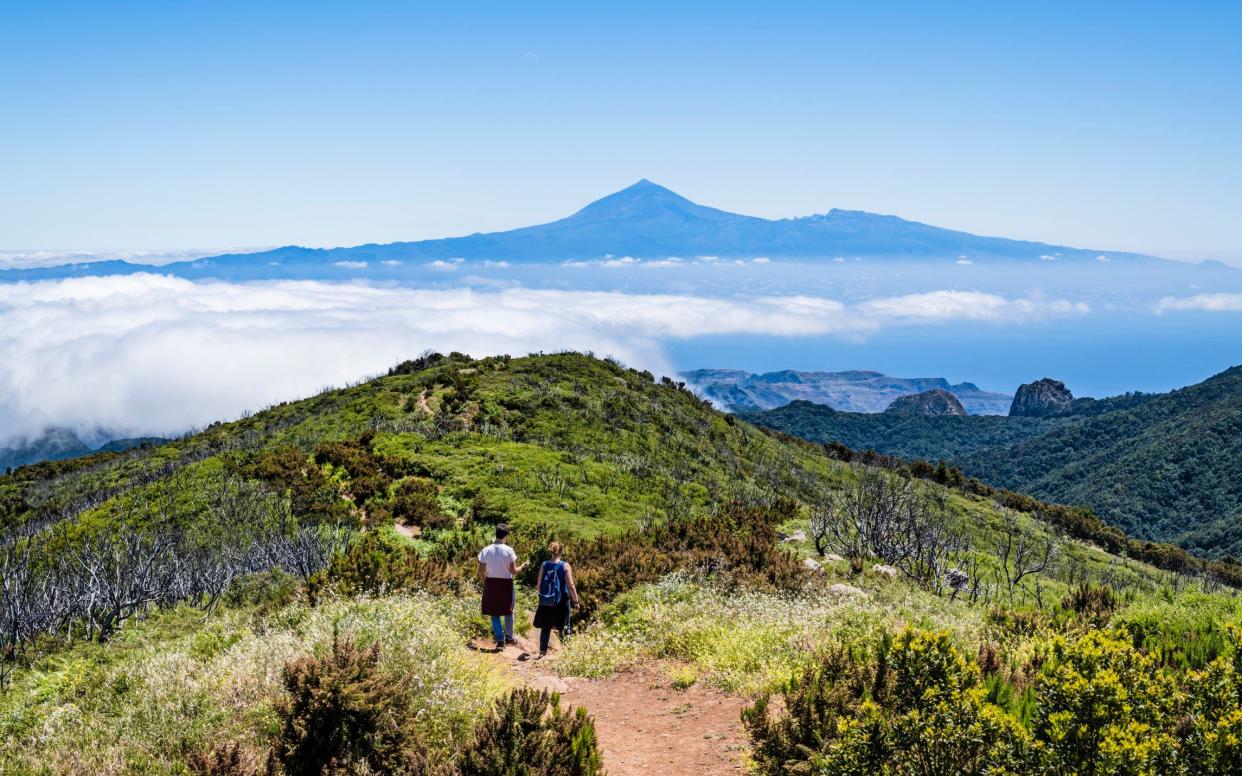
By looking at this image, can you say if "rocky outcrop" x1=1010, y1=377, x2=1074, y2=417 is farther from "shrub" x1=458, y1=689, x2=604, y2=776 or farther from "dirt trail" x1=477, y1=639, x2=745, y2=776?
"shrub" x1=458, y1=689, x2=604, y2=776

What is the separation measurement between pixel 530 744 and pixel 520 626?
6338mm

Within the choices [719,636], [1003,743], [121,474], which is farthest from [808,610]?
[121,474]

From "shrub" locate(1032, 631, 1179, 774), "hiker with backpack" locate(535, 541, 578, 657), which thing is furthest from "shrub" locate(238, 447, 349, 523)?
"shrub" locate(1032, 631, 1179, 774)

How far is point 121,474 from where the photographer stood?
31.8 meters

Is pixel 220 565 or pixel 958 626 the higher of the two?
pixel 958 626

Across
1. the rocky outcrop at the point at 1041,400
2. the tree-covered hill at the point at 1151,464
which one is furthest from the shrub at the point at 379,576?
the rocky outcrop at the point at 1041,400

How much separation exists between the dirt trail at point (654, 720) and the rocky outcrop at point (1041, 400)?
15087 cm

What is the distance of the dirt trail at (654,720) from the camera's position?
6.65 metres

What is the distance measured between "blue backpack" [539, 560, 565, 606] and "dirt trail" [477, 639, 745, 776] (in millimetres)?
899

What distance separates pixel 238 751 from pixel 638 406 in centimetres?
3288

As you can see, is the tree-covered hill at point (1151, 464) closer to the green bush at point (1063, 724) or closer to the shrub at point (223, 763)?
the green bush at point (1063, 724)

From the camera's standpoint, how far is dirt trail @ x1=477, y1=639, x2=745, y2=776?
665 centimetres

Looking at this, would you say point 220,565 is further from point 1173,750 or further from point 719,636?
point 1173,750

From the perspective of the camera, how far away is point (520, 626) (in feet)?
39.0
